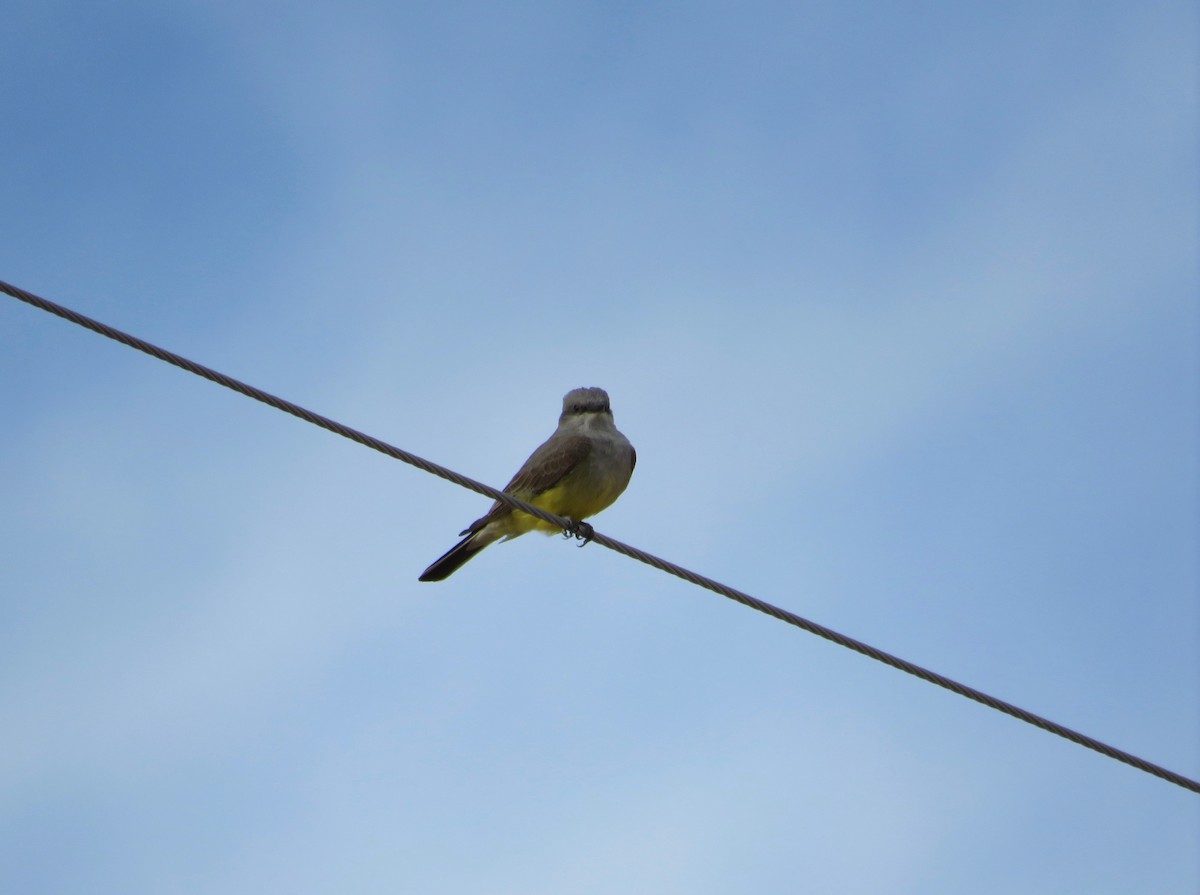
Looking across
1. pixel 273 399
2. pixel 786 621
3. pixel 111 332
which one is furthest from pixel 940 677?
pixel 111 332

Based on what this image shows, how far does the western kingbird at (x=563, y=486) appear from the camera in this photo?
849 centimetres

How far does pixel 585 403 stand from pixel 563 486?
1.07 meters

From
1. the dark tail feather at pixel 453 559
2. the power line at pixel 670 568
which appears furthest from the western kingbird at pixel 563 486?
the power line at pixel 670 568

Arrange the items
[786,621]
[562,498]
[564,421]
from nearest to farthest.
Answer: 1. [786,621]
2. [562,498]
3. [564,421]

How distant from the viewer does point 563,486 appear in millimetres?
8469

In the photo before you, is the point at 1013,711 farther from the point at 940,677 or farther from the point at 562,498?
the point at 562,498

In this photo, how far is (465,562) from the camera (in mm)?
8812

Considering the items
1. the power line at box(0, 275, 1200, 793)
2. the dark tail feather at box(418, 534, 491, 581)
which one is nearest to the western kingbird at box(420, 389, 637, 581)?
the dark tail feather at box(418, 534, 491, 581)

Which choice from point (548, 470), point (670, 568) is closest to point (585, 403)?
point (548, 470)

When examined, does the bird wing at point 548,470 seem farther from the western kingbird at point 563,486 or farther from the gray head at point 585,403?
the gray head at point 585,403

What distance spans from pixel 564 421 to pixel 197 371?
4.91 meters

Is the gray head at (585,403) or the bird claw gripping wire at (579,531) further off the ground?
the gray head at (585,403)

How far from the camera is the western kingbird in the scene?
849cm

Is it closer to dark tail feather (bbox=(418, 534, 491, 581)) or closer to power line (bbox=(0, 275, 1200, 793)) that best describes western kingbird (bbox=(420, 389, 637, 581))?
dark tail feather (bbox=(418, 534, 491, 581))
